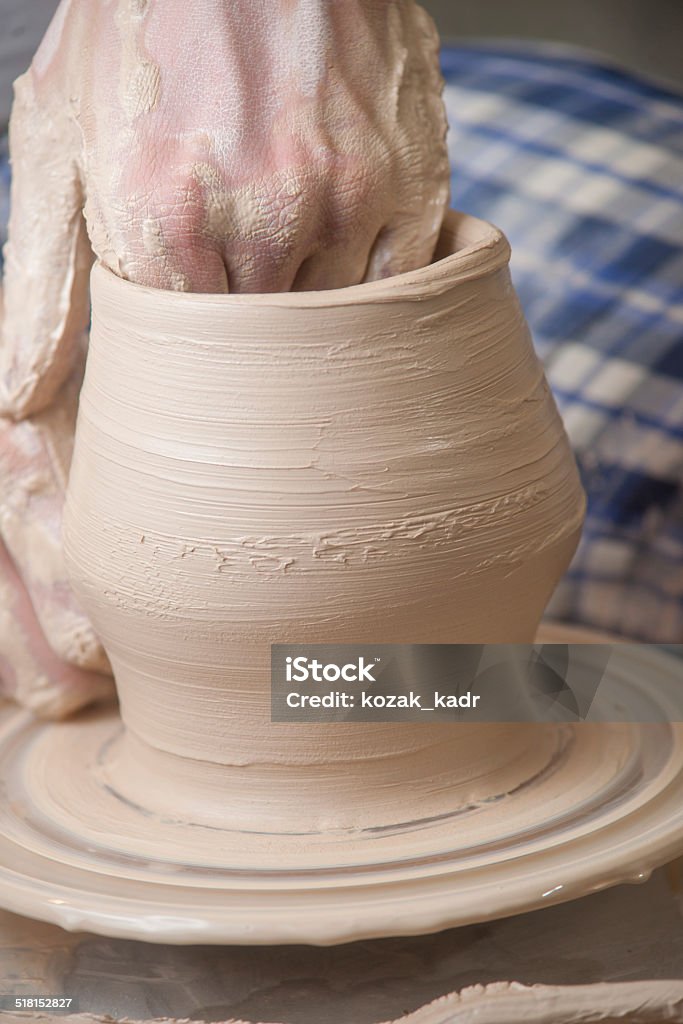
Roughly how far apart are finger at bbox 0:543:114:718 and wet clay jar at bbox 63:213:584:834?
0.53ft

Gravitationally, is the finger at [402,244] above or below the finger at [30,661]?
above

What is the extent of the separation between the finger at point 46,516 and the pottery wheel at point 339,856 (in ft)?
0.33

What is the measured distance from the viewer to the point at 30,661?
1038mm

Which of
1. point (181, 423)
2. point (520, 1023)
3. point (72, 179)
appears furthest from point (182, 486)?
point (520, 1023)

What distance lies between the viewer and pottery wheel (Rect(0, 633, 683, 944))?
73 centimetres

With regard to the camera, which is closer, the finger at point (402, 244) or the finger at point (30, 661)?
the finger at point (402, 244)

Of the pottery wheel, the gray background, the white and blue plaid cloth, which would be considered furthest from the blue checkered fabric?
the pottery wheel

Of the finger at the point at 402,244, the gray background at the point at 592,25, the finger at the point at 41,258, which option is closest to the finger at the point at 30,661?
the finger at the point at 41,258

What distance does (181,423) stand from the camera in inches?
31.2

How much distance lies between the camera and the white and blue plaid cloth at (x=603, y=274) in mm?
1690

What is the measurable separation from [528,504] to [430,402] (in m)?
0.11

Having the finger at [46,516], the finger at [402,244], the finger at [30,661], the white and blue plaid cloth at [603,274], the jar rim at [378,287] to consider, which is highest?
the jar rim at [378,287]

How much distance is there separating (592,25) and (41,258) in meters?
1.74

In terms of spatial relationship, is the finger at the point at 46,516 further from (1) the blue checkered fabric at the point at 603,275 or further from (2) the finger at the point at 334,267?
(1) the blue checkered fabric at the point at 603,275
